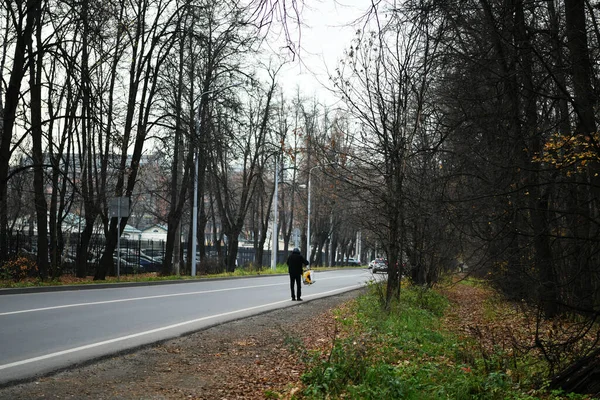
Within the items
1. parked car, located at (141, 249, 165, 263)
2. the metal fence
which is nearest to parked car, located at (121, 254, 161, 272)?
the metal fence

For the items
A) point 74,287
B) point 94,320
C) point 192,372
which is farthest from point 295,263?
point 192,372

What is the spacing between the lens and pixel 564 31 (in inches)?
378

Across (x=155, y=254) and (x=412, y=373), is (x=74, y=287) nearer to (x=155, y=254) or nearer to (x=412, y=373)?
(x=412, y=373)

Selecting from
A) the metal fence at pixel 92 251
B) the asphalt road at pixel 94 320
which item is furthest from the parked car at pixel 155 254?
the asphalt road at pixel 94 320

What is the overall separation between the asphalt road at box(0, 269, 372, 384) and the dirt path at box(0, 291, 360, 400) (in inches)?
16.7

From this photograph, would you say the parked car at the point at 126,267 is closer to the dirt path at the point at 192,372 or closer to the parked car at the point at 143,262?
the parked car at the point at 143,262

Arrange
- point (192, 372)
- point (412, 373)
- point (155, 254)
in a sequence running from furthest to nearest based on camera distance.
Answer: point (155, 254), point (192, 372), point (412, 373)

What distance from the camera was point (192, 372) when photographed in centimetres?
791

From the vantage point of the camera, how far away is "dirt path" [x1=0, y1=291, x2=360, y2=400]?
6637mm

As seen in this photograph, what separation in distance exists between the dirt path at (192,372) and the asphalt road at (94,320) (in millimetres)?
425

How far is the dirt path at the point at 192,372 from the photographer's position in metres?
6.64

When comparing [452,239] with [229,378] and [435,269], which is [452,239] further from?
[229,378]

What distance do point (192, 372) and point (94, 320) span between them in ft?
16.9

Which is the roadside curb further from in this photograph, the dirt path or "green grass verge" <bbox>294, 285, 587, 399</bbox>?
"green grass verge" <bbox>294, 285, 587, 399</bbox>
